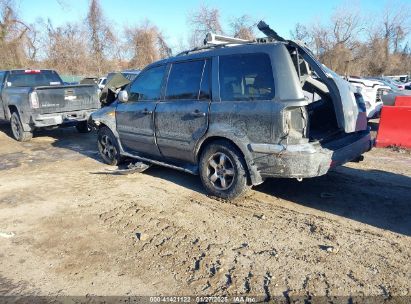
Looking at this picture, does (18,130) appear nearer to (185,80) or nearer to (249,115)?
(185,80)

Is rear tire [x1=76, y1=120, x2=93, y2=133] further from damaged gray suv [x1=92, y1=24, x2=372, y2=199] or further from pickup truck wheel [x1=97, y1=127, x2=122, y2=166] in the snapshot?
damaged gray suv [x1=92, y1=24, x2=372, y2=199]

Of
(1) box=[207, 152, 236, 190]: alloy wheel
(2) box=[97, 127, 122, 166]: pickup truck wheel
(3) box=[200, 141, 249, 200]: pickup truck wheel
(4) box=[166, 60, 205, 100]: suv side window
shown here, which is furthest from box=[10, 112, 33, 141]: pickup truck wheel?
(1) box=[207, 152, 236, 190]: alloy wheel

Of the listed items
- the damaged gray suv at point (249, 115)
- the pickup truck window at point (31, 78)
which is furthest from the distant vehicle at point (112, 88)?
the pickup truck window at point (31, 78)

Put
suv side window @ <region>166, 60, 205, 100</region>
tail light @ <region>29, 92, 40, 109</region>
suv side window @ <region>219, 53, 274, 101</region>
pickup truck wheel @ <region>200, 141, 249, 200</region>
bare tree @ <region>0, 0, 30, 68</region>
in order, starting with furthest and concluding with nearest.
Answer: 1. bare tree @ <region>0, 0, 30, 68</region>
2. tail light @ <region>29, 92, 40, 109</region>
3. suv side window @ <region>166, 60, 205, 100</region>
4. pickup truck wheel @ <region>200, 141, 249, 200</region>
5. suv side window @ <region>219, 53, 274, 101</region>

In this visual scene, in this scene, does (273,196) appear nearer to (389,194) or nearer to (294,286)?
(389,194)

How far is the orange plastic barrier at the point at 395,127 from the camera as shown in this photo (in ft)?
23.3

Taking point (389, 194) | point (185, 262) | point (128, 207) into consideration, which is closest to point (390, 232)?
point (389, 194)

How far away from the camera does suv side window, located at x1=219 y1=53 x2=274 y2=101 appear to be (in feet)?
13.4

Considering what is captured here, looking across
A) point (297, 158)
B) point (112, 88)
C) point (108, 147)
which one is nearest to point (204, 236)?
point (297, 158)

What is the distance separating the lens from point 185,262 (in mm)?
3314

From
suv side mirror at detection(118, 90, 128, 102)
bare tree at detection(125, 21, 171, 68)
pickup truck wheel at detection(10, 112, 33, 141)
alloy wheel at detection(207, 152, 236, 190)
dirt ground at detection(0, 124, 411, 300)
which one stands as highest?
bare tree at detection(125, 21, 171, 68)

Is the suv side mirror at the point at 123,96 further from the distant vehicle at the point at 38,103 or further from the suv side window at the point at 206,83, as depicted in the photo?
the distant vehicle at the point at 38,103

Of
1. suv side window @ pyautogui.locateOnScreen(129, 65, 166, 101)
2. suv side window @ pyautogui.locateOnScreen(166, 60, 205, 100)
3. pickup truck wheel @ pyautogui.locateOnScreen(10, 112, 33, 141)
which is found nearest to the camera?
suv side window @ pyautogui.locateOnScreen(166, 60, 205, 100)

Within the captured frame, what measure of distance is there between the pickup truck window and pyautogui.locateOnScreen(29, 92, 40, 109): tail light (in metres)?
1.83
